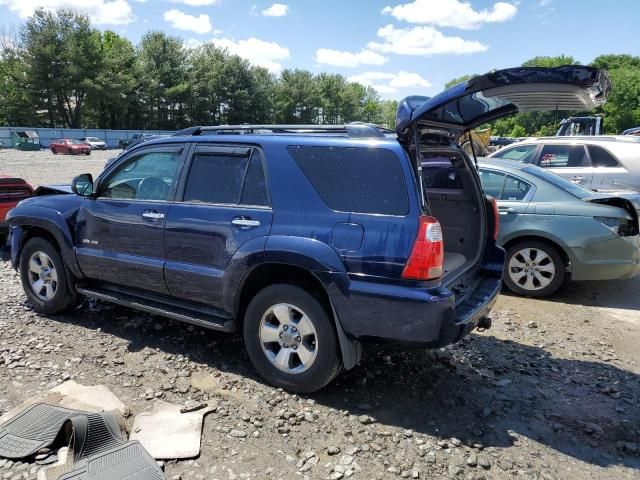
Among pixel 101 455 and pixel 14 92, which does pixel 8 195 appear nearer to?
pixel 101 455

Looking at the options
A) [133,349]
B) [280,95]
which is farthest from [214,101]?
[133,349]

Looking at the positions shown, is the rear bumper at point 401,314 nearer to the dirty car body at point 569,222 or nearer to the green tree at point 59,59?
the dirty car body at point 569,222

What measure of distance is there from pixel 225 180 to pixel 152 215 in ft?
2.46

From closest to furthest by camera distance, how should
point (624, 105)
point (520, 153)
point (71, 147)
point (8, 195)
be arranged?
1. point (8, 195)
2. point (520, 153)
3. point (71, 147)
4. point (624, 105)

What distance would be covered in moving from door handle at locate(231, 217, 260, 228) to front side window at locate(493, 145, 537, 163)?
23.2 feet

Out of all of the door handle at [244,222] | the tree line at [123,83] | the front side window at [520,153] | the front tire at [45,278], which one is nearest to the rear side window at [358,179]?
the door handle at [244,222]

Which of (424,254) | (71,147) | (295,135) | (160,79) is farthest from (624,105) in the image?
(424,254)

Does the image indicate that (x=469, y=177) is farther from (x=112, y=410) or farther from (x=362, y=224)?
(x=112, y=410)

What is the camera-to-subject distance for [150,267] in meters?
4.16

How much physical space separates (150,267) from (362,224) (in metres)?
1.95

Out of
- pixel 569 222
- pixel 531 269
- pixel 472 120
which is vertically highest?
pixel 472 120

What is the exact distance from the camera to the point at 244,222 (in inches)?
143

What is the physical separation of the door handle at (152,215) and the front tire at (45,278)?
128 cm

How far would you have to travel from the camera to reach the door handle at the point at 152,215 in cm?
411
